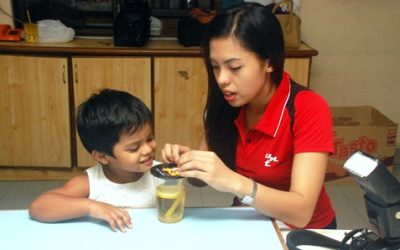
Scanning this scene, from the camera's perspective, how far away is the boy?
140 cm

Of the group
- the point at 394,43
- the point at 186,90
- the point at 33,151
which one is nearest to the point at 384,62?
the point at 394,43

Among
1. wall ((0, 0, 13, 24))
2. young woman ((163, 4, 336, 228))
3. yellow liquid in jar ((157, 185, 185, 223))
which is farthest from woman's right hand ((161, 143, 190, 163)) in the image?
wall ((0, 0, 13, 24))

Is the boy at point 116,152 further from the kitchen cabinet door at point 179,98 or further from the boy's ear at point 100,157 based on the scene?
the kitchen cabinet door at point 179,98

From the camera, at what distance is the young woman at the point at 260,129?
3.99ft

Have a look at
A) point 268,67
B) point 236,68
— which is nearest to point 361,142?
point 268,67

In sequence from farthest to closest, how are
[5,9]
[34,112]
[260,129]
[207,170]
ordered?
1. [5,9]
2. [34,112]
3. [260,129]
4. [207,170]

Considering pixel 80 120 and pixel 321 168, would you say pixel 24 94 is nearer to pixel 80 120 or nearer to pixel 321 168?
pixel 80 120

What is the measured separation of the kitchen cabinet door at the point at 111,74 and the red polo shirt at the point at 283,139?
4.96ft

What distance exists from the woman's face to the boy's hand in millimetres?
452

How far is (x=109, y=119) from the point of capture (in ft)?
4.58

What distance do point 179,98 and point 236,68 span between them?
1728 millimetres

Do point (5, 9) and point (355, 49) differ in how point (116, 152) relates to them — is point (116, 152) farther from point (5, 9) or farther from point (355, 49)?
point (355, 49)

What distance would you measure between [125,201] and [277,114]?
1.75 ft

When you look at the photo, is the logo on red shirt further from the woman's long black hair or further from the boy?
the boy
